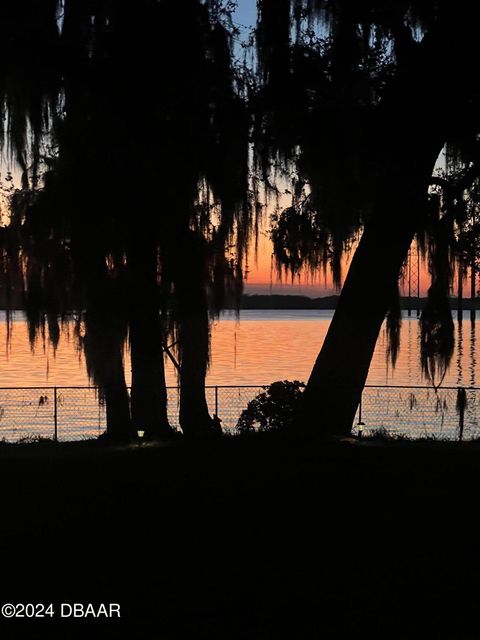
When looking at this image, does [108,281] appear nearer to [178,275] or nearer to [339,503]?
[178,275]

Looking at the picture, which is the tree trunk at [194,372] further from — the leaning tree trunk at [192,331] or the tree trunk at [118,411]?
the tree trunk at [118,411]

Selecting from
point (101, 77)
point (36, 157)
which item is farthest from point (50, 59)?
point (36, 157)

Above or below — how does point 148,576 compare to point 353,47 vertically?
below

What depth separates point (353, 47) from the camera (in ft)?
34.6

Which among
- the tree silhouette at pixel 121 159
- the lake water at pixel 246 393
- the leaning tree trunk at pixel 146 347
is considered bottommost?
the lake water at pixel 246 393

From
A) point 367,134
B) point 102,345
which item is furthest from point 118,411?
point 367,134

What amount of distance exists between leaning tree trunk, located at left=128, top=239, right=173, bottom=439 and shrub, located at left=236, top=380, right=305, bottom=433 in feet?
4.31

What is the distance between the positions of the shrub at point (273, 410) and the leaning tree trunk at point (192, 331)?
66cm

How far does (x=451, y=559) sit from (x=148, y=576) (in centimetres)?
216

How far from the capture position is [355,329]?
11.3m

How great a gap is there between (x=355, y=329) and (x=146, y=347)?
10.4 ft

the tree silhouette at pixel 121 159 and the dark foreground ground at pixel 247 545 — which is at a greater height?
the tree silhouette at pixel 121 159

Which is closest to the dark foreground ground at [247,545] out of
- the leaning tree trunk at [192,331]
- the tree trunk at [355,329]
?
the tree trunk at [355,329]

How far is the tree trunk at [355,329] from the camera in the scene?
11120 mm
